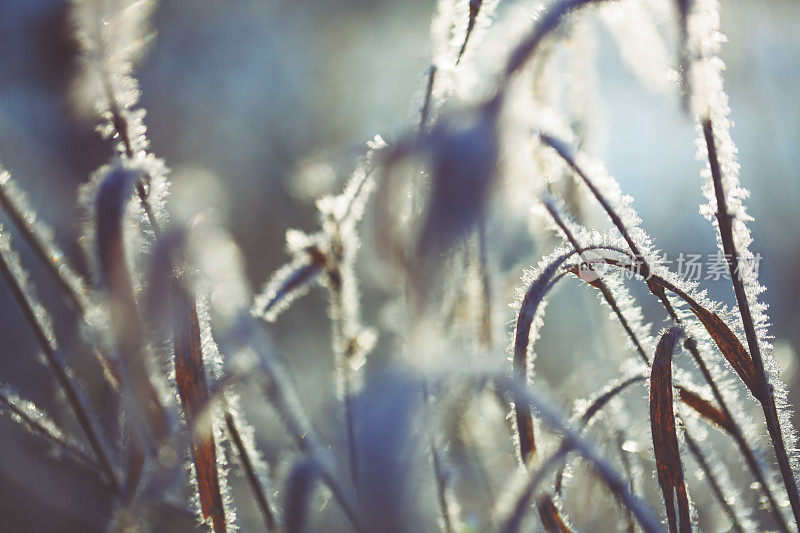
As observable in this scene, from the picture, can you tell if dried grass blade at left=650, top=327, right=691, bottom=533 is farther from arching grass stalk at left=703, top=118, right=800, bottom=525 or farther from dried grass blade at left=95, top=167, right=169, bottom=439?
dried grass blade at left=95, top=167, right=169, bottom=439

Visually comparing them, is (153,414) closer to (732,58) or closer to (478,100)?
(478,100)

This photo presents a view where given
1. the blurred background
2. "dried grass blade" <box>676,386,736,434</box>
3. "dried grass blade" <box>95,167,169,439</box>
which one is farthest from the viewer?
the blurred background

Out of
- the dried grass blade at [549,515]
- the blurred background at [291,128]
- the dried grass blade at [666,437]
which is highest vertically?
the blurred background at [291,128]

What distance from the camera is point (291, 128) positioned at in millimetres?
2475

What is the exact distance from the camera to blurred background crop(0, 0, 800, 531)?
1471mm

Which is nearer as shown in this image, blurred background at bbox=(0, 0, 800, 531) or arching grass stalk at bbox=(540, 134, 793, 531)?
arching grass stalk at bbox=(540, 134, 793, 531)

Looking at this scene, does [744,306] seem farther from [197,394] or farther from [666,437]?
[197,394]

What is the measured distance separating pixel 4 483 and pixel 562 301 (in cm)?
150

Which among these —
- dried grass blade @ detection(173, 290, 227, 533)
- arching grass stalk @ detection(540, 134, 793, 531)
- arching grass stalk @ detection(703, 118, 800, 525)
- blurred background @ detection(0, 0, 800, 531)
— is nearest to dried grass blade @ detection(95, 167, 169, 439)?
dried grass blade @ detection(173, 290, 227, 533)

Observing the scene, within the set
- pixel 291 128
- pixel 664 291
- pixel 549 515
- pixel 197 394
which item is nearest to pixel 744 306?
pixel 664 291

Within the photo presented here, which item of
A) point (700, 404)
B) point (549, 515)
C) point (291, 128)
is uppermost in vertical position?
point (291, 128)

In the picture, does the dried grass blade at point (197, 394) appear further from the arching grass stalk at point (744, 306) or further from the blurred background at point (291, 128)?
the blurred background at point (291, 128)

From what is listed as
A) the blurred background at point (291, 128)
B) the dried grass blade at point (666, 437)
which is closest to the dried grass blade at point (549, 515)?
the dried grass blade at point (666, 437)

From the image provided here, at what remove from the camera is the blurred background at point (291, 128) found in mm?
1471
